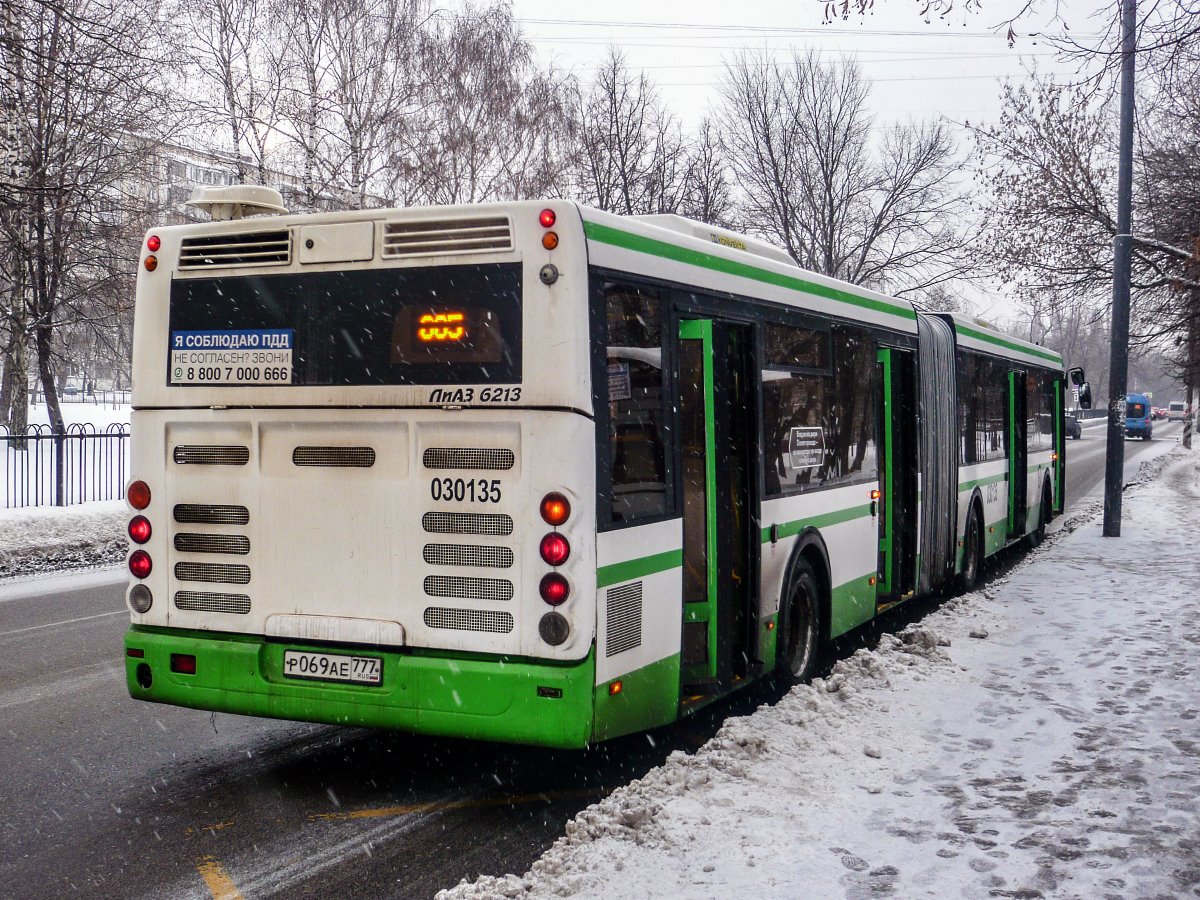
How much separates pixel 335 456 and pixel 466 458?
718mm

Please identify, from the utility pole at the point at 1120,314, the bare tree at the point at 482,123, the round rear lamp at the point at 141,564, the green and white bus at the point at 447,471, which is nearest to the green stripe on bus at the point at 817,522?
the green and white bus at the point at 447,471

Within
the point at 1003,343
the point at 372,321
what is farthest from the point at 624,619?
the point at 1003,343

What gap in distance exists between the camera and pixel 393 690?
17.7 ft

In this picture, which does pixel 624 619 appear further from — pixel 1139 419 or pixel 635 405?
pixel 1139 419

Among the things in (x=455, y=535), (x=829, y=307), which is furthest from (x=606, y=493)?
(x=829, y=307)

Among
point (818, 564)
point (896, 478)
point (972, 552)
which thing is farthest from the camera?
point (972, 552)

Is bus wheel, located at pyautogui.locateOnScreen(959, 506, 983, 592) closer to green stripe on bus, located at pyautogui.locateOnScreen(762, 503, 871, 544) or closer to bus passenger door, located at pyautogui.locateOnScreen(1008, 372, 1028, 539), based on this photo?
bus passenger door, located at pyautogui.locateOnScreen(1008, 372, 1028, 539)

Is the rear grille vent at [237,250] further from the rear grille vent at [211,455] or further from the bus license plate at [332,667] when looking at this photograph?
the bus license plate at [332,667]

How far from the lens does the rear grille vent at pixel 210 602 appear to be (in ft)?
18.9

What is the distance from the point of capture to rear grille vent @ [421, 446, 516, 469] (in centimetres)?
523

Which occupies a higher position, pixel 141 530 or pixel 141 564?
pixel 141 530

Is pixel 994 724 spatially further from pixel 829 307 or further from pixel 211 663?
pixel 211 663

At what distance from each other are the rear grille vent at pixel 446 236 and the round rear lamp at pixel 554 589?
1484mm

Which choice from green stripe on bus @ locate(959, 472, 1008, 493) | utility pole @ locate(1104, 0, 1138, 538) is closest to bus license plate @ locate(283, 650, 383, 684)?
green stripe on bus @ locate(959, 472, 1008, 493)
